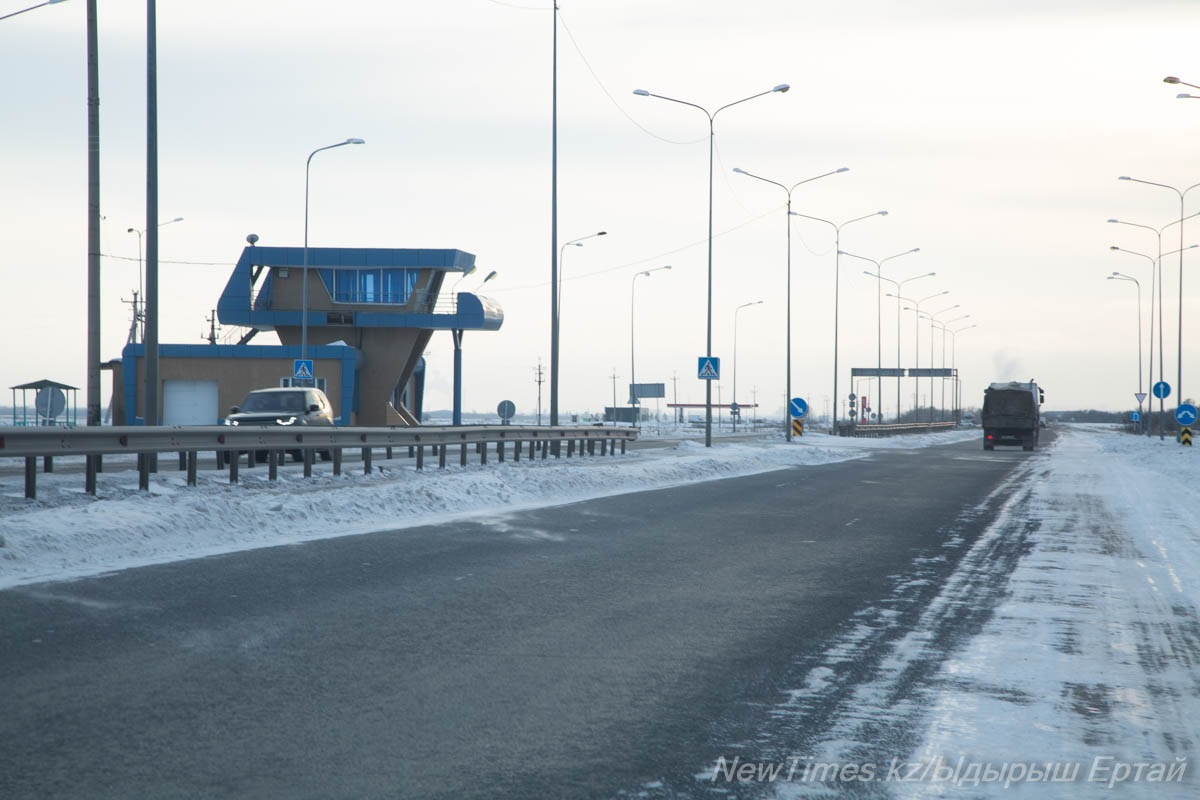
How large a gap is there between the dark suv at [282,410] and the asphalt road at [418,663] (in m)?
15.0

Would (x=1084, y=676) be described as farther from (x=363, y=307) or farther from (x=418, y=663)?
(x=363, y=307)

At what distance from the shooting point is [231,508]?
46.3 feet

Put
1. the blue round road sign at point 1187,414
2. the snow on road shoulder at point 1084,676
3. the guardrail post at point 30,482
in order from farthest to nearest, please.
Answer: the blue round road sign at point 1187,414
the guardrail post at point 30,482
the snow on road shoulder at point 1084,676

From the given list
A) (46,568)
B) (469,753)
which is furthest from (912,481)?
(469,753)

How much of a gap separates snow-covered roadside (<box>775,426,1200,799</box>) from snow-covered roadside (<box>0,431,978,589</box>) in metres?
6.96

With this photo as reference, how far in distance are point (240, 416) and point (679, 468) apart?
10561 mm

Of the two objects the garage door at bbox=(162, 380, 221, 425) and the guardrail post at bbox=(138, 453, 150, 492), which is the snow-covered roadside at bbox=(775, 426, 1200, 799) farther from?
the garage door at bbox=(162, 380, 221, 425)

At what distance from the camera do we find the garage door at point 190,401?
59906mm

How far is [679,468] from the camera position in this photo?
94.8 feet

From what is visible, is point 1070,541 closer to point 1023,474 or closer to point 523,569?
point 523,569

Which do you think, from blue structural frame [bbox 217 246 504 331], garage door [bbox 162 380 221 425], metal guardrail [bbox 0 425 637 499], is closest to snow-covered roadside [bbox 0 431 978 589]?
metal guardrail [bbox 0 425 637 499]

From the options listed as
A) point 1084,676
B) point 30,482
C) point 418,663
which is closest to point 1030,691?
point 1084,676

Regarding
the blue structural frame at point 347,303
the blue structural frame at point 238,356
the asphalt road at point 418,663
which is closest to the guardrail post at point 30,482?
the asphalt road at point 418,663

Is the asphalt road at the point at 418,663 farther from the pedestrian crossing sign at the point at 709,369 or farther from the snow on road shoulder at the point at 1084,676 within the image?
the pedestrian crossing sign at the point at 709,369
